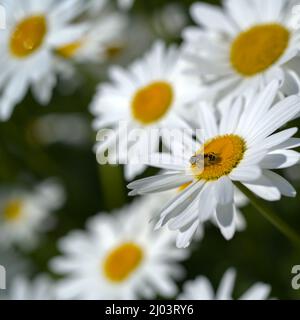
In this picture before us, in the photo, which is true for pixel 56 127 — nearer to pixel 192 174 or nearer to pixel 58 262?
pixel 58 262

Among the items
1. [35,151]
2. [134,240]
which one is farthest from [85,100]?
[134,240]

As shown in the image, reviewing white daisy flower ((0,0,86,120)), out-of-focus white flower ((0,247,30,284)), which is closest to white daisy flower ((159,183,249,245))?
white daisy flower ((0,0,86,120))

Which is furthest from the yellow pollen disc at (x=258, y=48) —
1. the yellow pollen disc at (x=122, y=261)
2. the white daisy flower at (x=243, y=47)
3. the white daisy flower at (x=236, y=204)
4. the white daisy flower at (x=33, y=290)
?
the white daisy flower at (x=33, y=290)

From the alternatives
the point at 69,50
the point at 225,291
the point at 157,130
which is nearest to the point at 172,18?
the point at 69,50

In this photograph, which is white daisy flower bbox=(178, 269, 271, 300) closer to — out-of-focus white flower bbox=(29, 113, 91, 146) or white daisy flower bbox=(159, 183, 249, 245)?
white daisy flower bbox=(159, 183, 249, 245)

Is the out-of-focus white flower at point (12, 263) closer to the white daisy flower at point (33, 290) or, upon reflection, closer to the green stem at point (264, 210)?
the white daisy flower at point (33, 290)

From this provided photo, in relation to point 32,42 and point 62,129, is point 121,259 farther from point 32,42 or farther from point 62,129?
point 62,129

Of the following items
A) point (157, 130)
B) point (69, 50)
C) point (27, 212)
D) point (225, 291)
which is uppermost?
point (69, 50)
